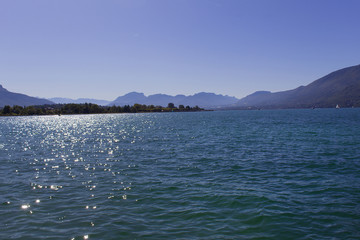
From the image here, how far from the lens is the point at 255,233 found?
42.6 ft

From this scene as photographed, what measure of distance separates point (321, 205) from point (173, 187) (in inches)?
434

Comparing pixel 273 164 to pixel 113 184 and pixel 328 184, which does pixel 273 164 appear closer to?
pixel 328 184

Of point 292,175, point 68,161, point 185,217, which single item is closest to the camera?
point 185,217

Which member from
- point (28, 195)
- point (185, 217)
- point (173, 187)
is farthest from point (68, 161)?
point (185, 217)

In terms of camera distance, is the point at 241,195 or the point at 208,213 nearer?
the point at 208,213

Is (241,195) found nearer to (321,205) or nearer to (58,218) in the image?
(321,205)

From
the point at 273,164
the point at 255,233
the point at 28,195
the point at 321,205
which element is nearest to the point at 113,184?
the point at 28,195

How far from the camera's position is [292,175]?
2361cm

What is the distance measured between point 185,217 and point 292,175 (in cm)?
1385

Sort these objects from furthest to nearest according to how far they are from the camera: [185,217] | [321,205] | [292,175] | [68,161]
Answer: [68,161] < [292,175] < [321,205] < [185,217]

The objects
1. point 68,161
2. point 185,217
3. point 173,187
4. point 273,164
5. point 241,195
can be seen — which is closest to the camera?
point 185,217

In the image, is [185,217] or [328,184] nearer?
[185,217]

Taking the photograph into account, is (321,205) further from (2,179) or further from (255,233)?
(2,179)

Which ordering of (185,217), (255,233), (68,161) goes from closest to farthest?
(255,233) < (185,217) < (68,161)
